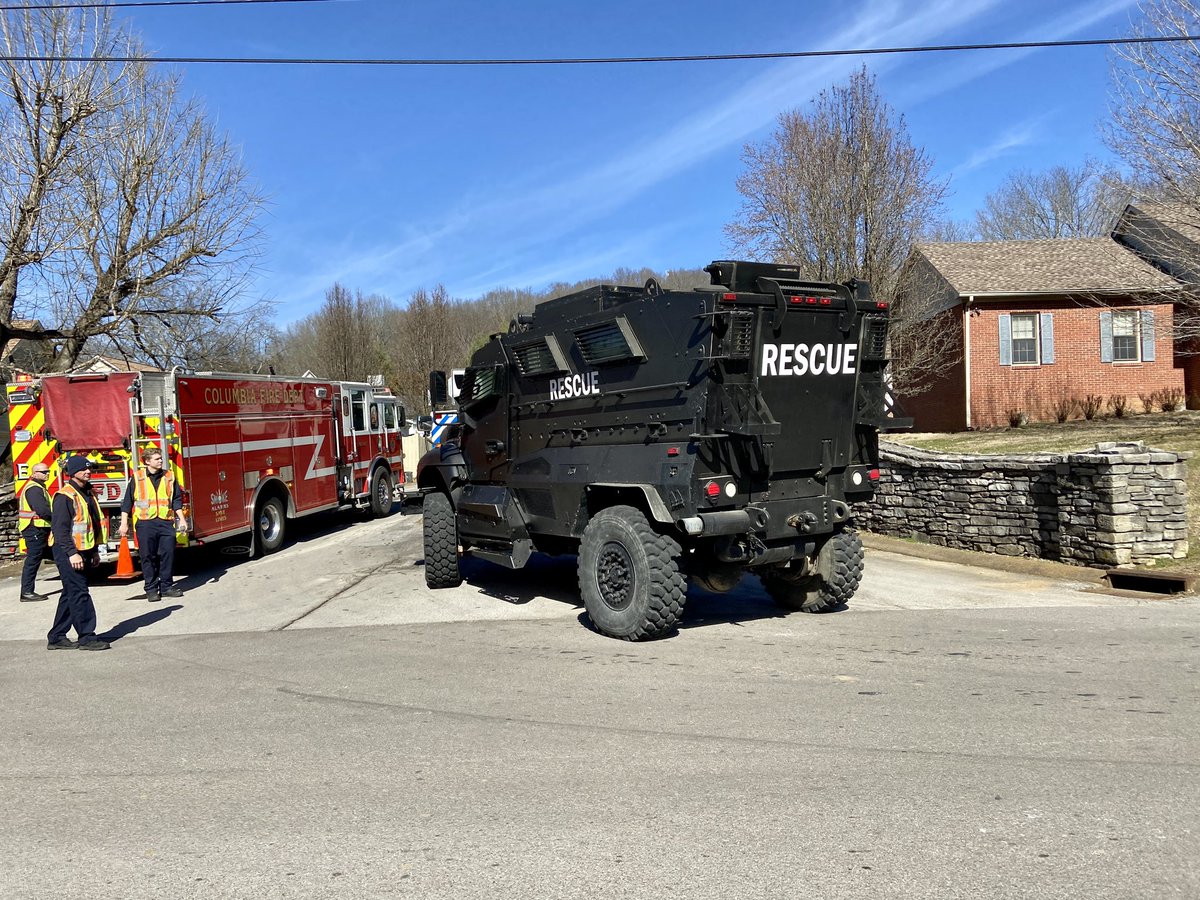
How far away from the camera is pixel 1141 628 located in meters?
7.61

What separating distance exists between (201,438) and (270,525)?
258 cm

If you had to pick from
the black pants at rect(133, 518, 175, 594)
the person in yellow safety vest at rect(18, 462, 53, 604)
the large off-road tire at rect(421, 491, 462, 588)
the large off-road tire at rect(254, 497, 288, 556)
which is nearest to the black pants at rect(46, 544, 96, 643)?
the person in yellow safety vest at rect(18, 462, 53, 604)

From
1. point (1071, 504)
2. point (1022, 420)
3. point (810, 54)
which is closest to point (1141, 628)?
point (1071, 504)

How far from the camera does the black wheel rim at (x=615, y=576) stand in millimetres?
7625

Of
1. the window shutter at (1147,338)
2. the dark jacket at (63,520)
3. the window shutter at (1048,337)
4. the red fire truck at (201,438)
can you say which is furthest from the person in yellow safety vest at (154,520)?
the window shutter at (1147,338)

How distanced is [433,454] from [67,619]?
425 cm

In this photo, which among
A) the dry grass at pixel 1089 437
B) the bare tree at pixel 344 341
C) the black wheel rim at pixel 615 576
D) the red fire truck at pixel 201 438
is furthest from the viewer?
the bare tree at pixel 344 341

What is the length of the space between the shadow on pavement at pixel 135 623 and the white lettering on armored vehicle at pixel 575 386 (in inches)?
191

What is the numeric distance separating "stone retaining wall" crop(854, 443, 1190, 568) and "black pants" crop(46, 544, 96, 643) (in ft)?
33.0

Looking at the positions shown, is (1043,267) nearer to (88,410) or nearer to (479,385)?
(479,385)

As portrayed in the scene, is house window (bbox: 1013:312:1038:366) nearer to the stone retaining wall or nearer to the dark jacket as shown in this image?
the stone retaining wall

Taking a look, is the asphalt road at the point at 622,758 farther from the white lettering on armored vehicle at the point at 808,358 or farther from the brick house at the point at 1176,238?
the brick house at the point at 1176,238

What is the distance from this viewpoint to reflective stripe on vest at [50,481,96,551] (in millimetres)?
7816

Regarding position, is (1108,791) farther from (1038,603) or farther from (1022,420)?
(1022,420)
